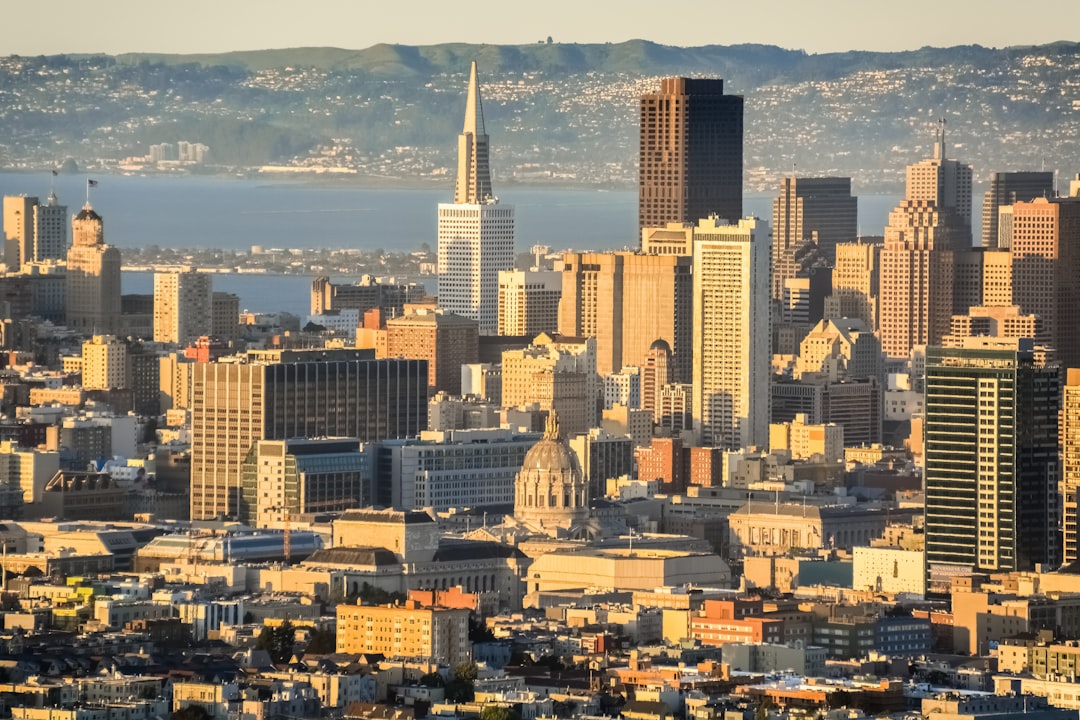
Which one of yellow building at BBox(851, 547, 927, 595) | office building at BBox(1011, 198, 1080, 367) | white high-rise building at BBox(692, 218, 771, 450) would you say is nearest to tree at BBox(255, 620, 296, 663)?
yellow building at BBox(851, 547, 927, 595)

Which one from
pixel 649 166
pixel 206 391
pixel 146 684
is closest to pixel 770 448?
pixel 206 391

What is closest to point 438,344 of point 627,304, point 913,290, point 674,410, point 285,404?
point 627,304

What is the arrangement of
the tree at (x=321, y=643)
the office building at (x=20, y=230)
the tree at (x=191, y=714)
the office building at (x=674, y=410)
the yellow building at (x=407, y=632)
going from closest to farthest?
1. the tree at (x=191, y=714)
2. the yellow building at (x=407, y=632)
3. the tree at (x=321, y=643)
4. the office building at (x=674, y=410)
5. the office building at (x=20, y=230)

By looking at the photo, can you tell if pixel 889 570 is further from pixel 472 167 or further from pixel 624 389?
pixel 472 167

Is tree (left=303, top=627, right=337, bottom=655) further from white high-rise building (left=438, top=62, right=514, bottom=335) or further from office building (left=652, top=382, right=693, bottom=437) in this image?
white high-rise building (left=438, top=62, right=514, bottom=335)

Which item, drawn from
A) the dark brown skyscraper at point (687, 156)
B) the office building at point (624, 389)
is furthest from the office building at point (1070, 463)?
the dark brown skyscraper at point (687, 156)

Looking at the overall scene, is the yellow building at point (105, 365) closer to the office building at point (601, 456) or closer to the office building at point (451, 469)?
the office building at point (601, 456)
